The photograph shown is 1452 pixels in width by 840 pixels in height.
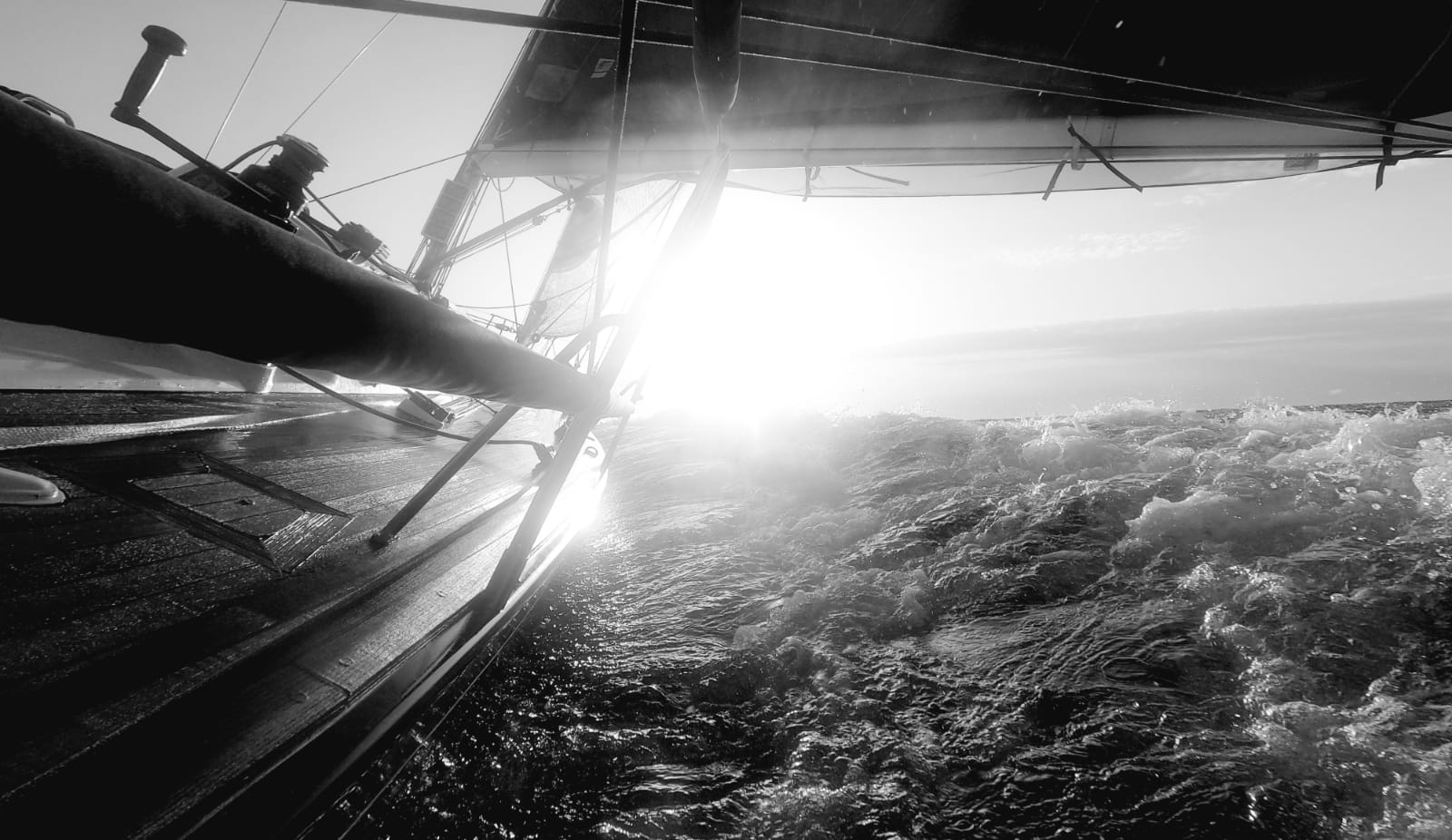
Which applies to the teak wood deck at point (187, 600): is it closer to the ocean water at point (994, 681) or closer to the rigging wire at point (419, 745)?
the rigging wire at point (419, 745)

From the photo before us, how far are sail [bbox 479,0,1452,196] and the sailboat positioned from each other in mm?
28

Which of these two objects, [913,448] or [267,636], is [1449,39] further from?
[913,448]

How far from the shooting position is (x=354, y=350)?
3.43ft

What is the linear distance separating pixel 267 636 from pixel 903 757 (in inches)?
111

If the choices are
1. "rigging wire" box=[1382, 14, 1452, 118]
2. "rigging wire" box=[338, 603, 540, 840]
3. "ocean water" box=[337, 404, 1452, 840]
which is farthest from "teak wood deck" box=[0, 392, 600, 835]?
"rigging wire" box=[1382, 14, 1452, 118]

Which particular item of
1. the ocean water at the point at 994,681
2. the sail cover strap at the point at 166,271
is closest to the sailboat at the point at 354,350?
the sail cover strap at the point at 166,271

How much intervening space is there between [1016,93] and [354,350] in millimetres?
5793

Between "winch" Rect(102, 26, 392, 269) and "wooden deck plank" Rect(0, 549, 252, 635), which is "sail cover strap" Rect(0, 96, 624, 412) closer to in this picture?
"wooden deck plank" Rect(0, 549, 252, 635)

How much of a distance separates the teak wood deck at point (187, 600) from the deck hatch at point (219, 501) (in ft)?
0.06

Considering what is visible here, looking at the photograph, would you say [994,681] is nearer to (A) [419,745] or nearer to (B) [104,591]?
(A) [419,745]

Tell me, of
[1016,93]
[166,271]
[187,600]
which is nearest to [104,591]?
[187,600]

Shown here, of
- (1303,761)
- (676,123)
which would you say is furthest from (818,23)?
(676,123)

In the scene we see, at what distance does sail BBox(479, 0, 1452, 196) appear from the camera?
330cm

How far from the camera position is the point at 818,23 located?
2.16 meters
